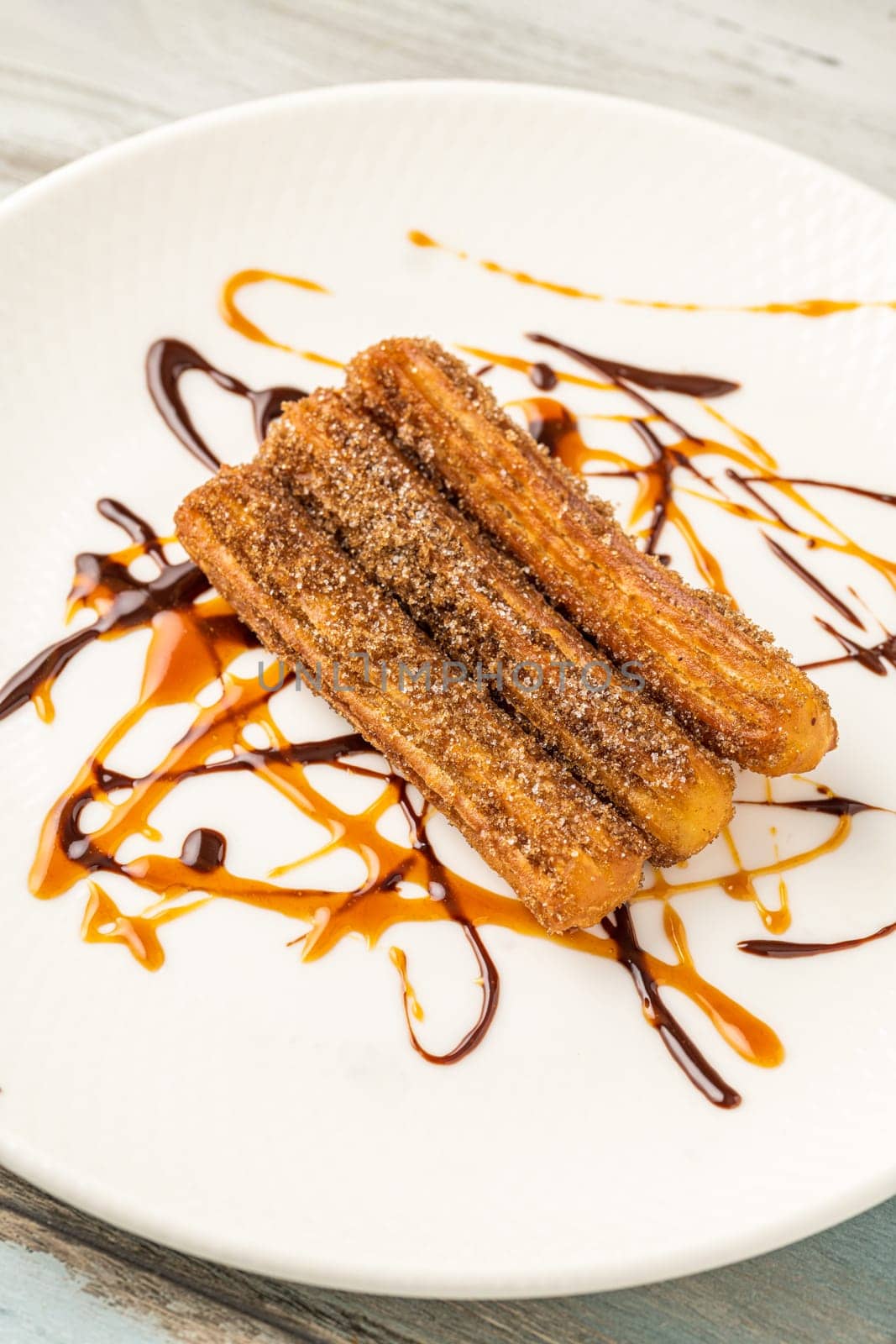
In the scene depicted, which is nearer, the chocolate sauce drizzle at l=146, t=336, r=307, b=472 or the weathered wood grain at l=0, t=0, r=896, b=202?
the chocolate sauce drizzle at l=146, t=336, r=307, b=472

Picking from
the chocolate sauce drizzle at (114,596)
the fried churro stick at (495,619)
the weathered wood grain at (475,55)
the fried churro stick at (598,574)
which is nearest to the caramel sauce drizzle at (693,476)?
the fried churro stick at (598,574)

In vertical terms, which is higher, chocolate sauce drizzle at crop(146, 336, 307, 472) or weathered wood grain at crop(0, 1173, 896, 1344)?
chocolate sauce drizzle at crop(146, 336, 307, 472)

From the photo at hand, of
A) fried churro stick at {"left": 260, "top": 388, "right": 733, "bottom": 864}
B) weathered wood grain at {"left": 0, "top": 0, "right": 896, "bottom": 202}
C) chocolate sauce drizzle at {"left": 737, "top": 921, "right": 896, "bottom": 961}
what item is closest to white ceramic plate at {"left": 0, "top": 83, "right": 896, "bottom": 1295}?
chocolate sauce drizzle at {"left": 737, "top": 921, "right": 896, "bottom": 961}

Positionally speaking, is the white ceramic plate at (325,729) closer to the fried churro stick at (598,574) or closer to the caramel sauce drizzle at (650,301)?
the caramel sauce drizzle at (650,301)

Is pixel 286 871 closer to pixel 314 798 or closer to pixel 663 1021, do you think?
pixel 314 798

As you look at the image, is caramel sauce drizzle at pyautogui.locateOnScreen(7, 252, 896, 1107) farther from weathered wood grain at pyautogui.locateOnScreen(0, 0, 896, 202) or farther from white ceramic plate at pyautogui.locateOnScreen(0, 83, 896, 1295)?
weathered wood grain at pyautogui.locateOnScreen(0, 0, 896, 202)

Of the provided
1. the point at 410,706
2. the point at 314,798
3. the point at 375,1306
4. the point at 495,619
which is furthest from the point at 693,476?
the point at 375,1306
